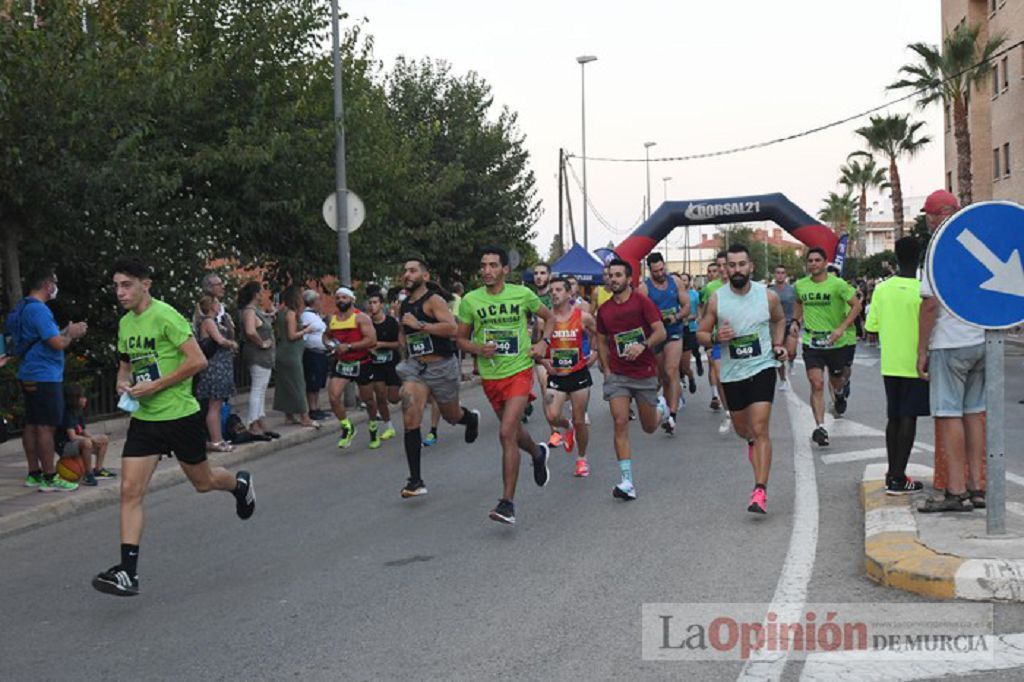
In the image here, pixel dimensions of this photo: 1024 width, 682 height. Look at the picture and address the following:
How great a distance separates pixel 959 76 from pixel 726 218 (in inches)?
674

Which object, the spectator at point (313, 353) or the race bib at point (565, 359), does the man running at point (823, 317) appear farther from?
the spectator at point (313, 353)

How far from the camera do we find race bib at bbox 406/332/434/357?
10.4m

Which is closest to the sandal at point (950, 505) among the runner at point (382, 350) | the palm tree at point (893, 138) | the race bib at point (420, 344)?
the race bib at point (420, 344)

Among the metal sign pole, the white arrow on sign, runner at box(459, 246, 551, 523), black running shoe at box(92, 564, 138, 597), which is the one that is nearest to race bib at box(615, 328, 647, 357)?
runner at box(459, 246, 551, 523)

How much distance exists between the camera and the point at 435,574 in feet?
23.3

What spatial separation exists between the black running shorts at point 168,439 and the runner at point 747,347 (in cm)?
361

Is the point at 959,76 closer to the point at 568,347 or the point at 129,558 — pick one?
the point at 568,347

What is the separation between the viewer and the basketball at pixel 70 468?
10.9m

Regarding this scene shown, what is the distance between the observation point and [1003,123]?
43.4m

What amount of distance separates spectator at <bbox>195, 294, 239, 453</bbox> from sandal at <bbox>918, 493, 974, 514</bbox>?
7.81 meters

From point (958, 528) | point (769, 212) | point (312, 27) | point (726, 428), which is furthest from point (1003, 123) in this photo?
point (958, 528)

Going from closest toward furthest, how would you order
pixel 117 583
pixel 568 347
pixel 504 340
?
pixel 117 583, pixel 504 340, pixel 568 347

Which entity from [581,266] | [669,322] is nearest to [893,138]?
[581,266]

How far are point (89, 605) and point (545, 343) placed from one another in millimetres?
4146
